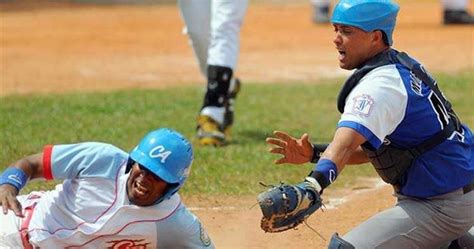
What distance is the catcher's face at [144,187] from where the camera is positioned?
5250 mm

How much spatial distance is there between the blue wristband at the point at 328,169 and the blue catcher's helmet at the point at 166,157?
1.98 ft

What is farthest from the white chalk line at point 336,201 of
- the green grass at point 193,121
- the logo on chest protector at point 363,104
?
the logo on chest protector at point 363,104

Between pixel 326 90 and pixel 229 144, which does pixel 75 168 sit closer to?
pixel 229 144

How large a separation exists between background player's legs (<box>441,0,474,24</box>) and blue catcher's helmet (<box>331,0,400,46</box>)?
13.2 m

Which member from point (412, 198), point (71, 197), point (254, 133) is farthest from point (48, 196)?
point (254, 133)

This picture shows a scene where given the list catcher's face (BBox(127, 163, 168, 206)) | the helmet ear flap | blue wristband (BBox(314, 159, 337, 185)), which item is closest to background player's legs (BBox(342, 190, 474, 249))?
blue wristband (BBox(314, 159, 337, 185))

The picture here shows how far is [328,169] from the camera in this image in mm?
5055

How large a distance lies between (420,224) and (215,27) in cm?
407

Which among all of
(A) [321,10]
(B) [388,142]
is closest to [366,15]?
(B) [388,142]

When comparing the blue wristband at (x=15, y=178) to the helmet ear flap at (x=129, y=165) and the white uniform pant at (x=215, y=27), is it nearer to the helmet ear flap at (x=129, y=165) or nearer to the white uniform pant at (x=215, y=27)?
the helmet ear flap at (x=129, y=165)

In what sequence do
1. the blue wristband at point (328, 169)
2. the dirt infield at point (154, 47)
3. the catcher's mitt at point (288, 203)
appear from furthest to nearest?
the dirt infield at point (154, 47)
the blue wristband at point (328, 169)
the catcher's mitt at point (288, 203)

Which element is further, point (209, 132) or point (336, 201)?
point (209, 132)

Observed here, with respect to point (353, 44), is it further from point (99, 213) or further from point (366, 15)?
point (99, 213)

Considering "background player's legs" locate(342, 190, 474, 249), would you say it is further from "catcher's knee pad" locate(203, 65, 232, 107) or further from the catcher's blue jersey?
"catcher's knee pad" locate(203, 65, 232, 107)
